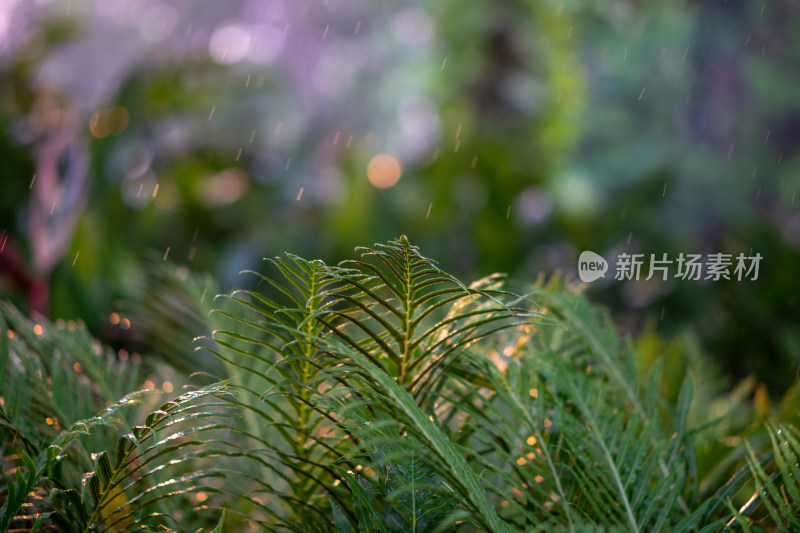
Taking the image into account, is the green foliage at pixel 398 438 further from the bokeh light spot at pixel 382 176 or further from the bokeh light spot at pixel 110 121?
the bokeh light spot at pixel 382 176

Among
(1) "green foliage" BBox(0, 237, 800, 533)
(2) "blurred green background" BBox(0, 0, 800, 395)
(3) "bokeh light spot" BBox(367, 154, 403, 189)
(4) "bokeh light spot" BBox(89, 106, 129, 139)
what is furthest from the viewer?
(3) "bokeh light spot" BBox(367, 154, 403, 189)

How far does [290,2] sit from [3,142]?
15.9ft

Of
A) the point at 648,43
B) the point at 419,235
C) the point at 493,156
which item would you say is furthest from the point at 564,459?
the point at 648,43

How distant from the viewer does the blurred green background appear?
0.97 metres

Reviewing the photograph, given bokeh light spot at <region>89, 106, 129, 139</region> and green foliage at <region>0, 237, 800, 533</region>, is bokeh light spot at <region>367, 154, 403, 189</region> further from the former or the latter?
green foliage at <region>0, 237, 800, 533</region>

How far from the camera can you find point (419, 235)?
147 cm

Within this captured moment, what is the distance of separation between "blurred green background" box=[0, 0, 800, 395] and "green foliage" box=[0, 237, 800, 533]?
167 millimetres

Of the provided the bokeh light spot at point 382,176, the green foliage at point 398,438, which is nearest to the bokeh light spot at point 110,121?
the bokeh light spot at point 382,176

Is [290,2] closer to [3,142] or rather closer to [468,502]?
[3,142]

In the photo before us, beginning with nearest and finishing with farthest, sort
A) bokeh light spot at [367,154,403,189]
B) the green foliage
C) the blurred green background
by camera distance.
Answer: the green foliage → the blurred green background → bokeh light spot at [367,154,403,189]

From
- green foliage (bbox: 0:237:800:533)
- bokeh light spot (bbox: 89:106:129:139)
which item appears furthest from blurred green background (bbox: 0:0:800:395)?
green foliage (bbox: 0:237:800:533)

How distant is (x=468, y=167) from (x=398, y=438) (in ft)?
4.81

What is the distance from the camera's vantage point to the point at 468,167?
160cm

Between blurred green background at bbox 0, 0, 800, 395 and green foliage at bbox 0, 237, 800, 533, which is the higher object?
blurred green background at bbox 0, 0, 800, 395
